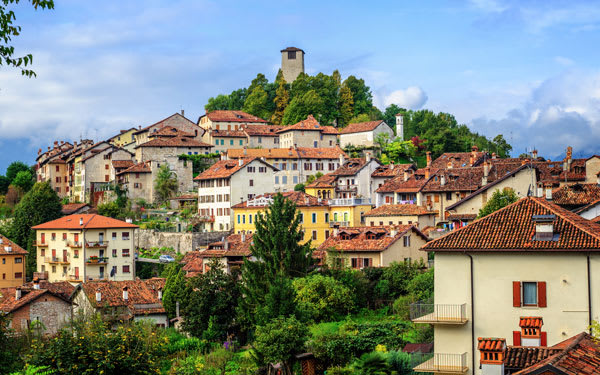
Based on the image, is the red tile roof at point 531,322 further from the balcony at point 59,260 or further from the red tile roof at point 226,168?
the red tile roof at point 226,168

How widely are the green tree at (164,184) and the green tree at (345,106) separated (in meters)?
33.9

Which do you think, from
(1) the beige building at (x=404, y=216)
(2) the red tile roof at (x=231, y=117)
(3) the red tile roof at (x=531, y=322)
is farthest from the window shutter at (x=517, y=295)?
(2) the red tile roof at (x=231, y=117)

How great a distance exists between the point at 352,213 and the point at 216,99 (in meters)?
70.2

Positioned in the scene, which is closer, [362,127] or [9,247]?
[9,247]

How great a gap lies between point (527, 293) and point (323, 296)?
21.5m

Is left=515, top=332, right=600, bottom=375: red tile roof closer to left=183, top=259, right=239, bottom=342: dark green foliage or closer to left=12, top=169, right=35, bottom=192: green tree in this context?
left=183, top=259, right=239, bottom=342: dark green foliage

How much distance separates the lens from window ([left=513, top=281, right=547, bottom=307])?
25.5 m

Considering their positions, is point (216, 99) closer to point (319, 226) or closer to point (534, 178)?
point (319, 226)

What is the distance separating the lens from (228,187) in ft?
264

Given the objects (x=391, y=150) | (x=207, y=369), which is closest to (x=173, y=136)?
(x=391, y=150)

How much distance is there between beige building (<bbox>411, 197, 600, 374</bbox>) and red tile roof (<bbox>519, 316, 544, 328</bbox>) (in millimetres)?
177

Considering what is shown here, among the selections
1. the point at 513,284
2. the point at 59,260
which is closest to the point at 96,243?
the point at 59,260

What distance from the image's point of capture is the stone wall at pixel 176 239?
75188 millimetres

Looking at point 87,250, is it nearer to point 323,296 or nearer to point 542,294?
point 323,296
